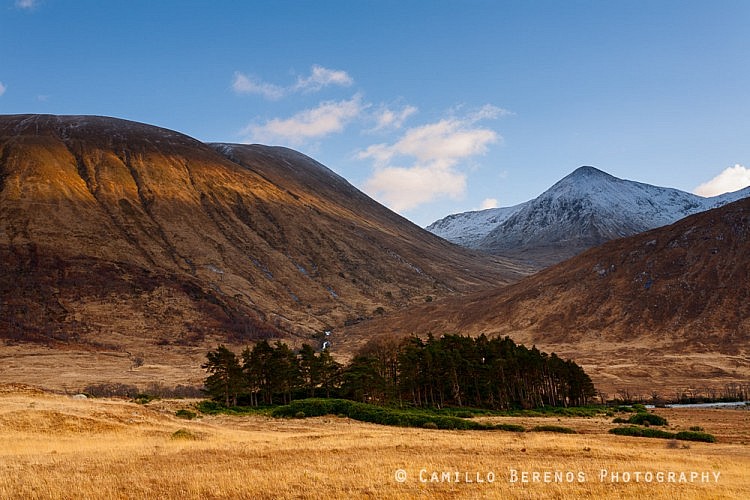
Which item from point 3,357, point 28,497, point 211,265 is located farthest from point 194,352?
point 28,497

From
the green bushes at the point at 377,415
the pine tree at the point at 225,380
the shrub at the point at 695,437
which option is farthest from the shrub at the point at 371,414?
the shrub at the point at 695,437

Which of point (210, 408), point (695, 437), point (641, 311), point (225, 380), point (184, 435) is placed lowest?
point (210, 408)

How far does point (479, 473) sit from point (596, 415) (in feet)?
147

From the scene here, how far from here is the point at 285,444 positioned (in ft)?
97.7

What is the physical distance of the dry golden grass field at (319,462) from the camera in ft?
60.7

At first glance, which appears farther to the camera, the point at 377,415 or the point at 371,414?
the point at 371,414

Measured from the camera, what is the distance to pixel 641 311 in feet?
474

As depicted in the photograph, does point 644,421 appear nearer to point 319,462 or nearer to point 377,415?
point 377,415

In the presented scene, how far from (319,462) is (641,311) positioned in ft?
466

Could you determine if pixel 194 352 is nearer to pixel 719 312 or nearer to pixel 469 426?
pixel 469 426

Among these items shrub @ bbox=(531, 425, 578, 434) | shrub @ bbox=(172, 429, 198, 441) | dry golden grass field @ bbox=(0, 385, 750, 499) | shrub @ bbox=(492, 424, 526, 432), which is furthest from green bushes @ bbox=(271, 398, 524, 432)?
shrub @ bbox=(172, 429, 198, 441)

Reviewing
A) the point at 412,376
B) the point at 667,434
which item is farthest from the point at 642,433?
A: the point at 412,376

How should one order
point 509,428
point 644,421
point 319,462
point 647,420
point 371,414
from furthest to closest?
point 647,420 → point 644,421 → point 371,414 → point 509,428 → point 319,462

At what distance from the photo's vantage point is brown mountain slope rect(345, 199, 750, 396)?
111 metres
